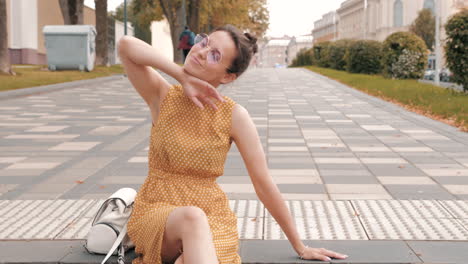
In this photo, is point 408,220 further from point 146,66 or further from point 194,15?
point 194,15

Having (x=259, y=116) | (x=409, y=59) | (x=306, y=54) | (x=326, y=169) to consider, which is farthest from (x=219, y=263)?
(x=306, y=54)

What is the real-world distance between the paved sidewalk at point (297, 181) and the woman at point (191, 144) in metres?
0.60

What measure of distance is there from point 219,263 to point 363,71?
3077 cm

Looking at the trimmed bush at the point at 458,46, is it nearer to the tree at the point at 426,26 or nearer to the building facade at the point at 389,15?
the tree at the point at 426,26

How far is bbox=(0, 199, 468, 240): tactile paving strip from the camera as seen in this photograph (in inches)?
167

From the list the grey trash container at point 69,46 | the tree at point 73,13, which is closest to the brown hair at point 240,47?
the grey trash container at point 69,46

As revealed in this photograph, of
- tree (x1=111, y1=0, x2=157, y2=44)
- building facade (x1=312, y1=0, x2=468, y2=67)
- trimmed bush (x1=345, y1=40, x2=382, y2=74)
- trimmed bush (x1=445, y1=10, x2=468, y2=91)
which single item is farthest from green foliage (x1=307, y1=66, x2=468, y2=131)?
building facade (x1=312, y1=0, x2=468, y2=67)

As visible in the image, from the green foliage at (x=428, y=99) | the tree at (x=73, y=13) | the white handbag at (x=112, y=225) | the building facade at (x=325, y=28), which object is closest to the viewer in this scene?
the white handbag at (x=112, y=225)

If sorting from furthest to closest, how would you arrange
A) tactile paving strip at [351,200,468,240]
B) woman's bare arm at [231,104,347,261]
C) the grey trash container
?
the grey trash container
tactile paving strip at [351,200,468,240]
woman's bare arm at [231,104,347,261]

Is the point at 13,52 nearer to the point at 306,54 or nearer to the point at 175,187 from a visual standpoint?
the point at 306,54

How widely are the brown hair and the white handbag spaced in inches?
37.2

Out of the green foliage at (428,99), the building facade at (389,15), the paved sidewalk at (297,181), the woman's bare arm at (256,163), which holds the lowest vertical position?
the paved sidewalk at (297,181)

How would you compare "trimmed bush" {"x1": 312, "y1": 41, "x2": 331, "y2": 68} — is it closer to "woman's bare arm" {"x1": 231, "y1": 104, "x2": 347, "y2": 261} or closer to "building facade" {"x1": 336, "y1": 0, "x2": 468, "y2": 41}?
"building facade" {"x1": 336, "y1": 0, "x2": 468, "y2": 41}

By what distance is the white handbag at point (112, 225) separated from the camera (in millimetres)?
3502
